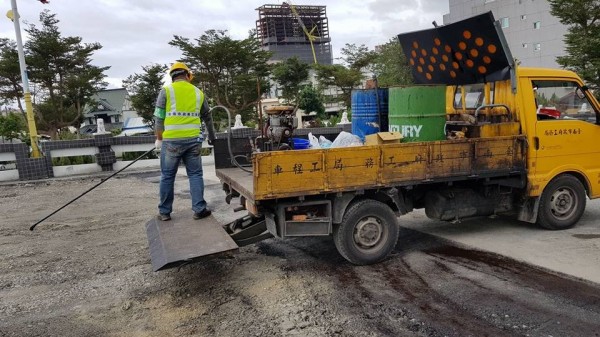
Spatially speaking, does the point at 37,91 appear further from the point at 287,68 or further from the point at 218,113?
the point at 287,68

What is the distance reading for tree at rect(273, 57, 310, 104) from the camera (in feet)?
Result: 104

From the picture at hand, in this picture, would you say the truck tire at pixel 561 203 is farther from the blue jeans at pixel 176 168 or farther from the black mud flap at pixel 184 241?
the blue jeans at pixel 176 168

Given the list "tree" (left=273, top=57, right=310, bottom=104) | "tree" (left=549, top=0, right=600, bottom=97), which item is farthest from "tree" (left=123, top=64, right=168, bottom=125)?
"tree" (left=549, top=0, right=600, bottom=97)

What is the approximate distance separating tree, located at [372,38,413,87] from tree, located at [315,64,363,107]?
5.61ft

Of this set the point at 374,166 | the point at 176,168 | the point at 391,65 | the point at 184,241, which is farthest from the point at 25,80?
the point at 391,65

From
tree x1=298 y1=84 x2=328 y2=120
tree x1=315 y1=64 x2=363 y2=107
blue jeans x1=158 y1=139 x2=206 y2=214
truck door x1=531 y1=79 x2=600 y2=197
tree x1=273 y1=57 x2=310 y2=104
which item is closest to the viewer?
blue jeans x1=158 y1=139 x2=206 y2=214

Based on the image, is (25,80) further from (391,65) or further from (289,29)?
(289,29)

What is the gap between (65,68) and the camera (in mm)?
21156

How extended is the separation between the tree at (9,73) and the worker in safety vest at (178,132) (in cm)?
1939

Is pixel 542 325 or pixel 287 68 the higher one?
pixel 287 68

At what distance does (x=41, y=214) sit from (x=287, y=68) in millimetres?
24682

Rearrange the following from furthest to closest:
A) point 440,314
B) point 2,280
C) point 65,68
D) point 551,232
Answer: point 65,68 < point 551,232 < point 2,280 < point 440,314

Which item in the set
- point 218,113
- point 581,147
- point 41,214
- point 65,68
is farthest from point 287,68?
point 581,147

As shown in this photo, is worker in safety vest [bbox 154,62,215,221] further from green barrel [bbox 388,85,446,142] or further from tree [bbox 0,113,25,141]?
tree [bbox 0,113,25,141]
